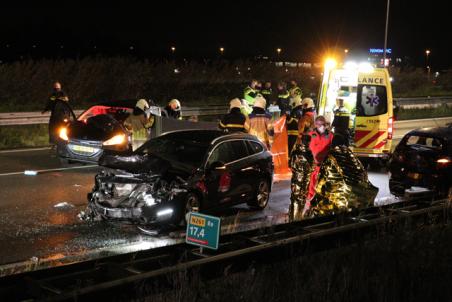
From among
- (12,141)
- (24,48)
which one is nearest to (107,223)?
(12,141)

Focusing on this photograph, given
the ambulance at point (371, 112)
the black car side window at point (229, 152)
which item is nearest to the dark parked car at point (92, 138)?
the black car side window at point (229, 152)

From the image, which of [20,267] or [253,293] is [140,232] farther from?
[253,293]

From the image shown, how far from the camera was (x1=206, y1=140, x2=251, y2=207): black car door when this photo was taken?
1048 cm

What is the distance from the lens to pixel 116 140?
47.2 ft

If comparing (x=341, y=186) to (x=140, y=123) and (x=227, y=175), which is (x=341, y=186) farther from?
(x=140, y=123)

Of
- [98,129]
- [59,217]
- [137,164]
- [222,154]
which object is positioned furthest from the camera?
[98,129]

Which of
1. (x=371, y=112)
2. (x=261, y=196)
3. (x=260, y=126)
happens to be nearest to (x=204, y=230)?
(x=261, y=196)

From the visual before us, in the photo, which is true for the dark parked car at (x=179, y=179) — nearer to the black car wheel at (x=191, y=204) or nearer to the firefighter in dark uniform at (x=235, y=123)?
the black car wheel at (x=191, y=204)

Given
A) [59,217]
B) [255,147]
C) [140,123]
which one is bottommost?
[59,217]

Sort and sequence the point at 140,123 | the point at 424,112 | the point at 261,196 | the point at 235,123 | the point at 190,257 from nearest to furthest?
the point at 190,257
the point at 261,196
the point at 235,123
the point at 140,123
the point at 424,112

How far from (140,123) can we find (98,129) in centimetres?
90

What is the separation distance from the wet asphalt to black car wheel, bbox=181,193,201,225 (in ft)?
0.76

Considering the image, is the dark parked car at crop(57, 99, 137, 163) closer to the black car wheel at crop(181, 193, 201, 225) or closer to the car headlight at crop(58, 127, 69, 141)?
the car headlight at crop(58, 127, 69, 141)

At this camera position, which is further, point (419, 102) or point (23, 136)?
point (419, 102)
